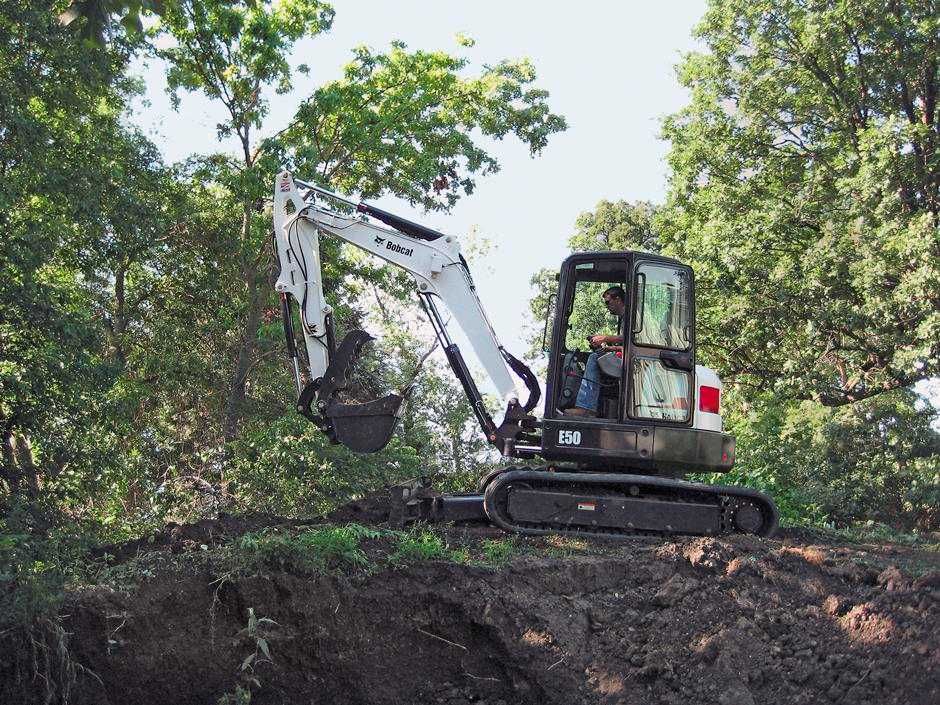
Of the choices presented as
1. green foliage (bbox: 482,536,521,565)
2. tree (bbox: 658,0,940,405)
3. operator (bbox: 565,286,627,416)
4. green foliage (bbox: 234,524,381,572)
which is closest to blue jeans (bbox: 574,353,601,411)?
operator (bbox: 565,286,627,416)

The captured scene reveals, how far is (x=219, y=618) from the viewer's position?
21.8 feet

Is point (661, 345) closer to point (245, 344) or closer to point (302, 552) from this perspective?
point (302, 552)

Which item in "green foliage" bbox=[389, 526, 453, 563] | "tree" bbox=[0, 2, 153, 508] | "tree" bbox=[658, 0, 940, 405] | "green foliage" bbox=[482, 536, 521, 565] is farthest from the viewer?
"tree" bbox=[658, 0, 940, 405]

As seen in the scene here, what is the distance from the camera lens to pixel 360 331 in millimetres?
9430

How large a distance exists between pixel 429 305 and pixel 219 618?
12.9 ft

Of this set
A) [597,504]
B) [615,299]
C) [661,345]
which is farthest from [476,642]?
[615,299]

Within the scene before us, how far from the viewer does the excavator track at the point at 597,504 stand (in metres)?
9.20

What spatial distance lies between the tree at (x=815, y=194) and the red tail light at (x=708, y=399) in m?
7.58

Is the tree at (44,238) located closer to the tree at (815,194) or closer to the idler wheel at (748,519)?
the idler wheel at (748,519)

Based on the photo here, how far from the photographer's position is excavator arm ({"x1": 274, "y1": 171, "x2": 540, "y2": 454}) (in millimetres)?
9344

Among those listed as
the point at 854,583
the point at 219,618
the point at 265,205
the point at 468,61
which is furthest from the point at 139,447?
the point at 854,583

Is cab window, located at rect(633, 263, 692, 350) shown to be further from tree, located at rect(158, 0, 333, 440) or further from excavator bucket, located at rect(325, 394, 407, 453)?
tree, located at rect(158, 0, 333, 440)

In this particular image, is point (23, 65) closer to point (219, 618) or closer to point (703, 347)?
point (219, 618)

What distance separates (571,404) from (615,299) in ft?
3.46
